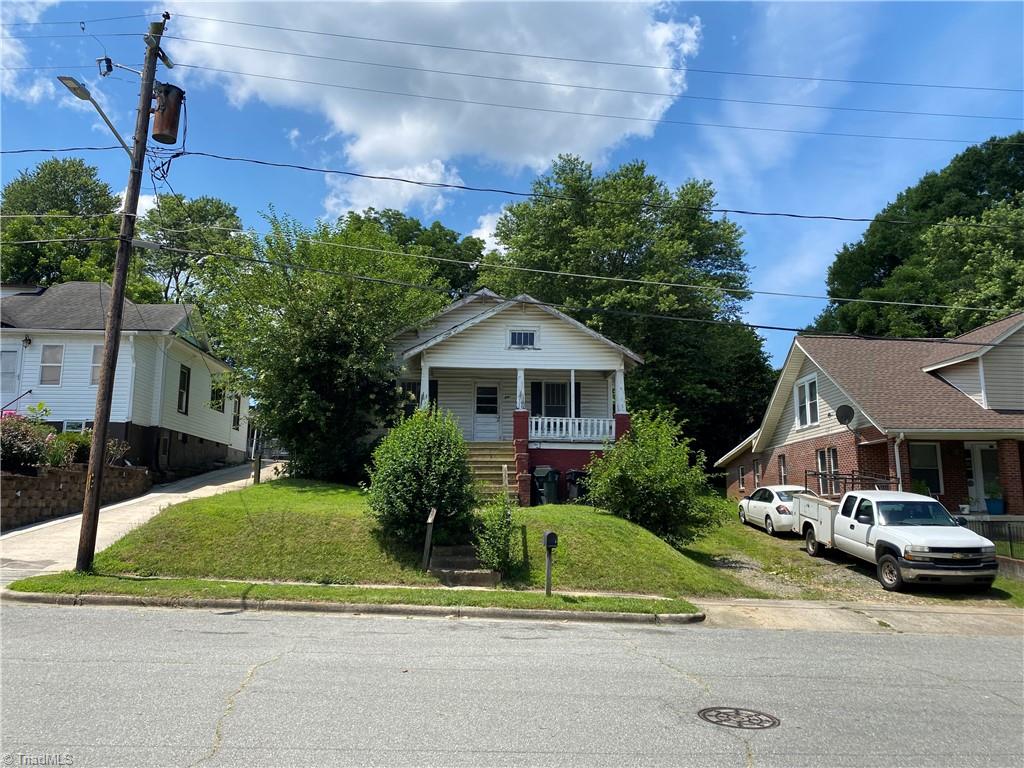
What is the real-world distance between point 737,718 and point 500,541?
293 inches

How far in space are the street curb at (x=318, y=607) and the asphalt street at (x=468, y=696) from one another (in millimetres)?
829

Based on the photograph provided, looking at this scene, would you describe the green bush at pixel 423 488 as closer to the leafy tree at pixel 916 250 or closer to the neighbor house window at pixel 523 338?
the neighbor house window at pixel 523 338

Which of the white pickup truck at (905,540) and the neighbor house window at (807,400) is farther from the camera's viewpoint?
the neighbor house window at (807,400)

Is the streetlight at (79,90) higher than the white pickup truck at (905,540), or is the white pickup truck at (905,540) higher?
the streetlight at (79,90)

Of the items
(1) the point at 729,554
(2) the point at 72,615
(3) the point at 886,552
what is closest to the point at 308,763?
(2) the point at 72,615

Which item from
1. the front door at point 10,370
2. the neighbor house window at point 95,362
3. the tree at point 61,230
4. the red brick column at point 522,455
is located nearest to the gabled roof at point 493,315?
the red brick column at point 522,455

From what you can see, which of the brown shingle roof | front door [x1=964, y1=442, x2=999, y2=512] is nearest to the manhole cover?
the brown shingle roof

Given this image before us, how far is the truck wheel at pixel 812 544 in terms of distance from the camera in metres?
18.5

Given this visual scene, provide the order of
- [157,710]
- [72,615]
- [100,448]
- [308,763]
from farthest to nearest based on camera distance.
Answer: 1. [100,448]
2. [72,615]
3. [157,710]
4. [308,763]

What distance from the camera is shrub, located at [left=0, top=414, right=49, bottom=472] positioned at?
1639 centimetres

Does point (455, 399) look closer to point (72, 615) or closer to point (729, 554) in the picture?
point (729, 554)

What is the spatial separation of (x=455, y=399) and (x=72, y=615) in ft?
56.9

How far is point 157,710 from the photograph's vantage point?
18.8ft

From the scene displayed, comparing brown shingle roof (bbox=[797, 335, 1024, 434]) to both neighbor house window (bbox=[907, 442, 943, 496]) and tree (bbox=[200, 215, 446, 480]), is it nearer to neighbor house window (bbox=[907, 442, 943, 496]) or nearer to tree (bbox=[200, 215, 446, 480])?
Answer: neighbor house window (bbox=[907, 442, 943, 496])
